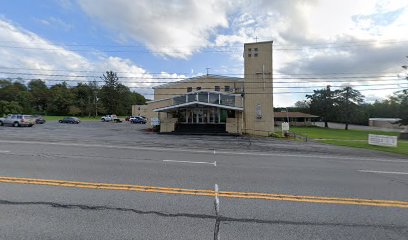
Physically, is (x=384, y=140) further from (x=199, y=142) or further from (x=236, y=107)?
(x=199, y=142)

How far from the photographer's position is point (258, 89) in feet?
110

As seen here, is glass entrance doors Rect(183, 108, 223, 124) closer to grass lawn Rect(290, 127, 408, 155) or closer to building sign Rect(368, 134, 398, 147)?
grass lawn Rect(290, 127, 408, 155)

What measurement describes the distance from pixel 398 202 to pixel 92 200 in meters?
6.52

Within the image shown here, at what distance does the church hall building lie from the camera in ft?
103

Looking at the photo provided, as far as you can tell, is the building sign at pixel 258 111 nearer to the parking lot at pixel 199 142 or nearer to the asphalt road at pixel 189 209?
the parking lot at pixel 199 142

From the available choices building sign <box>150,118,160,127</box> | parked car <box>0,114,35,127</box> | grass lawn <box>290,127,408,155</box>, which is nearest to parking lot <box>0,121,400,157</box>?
grass lawn <box>290,127,408,155</box>

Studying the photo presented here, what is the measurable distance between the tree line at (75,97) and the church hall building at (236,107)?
70.1 m

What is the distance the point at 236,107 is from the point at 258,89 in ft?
16.2

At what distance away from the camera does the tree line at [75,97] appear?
301 ft

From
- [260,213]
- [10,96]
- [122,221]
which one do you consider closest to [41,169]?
[122,221]

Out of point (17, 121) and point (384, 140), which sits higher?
point (17, 121)

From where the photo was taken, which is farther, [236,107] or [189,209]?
[236,107]

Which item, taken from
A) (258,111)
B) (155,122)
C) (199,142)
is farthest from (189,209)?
(155,122)

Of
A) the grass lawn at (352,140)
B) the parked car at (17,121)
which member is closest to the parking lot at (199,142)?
the grass lawn at (352,140)
